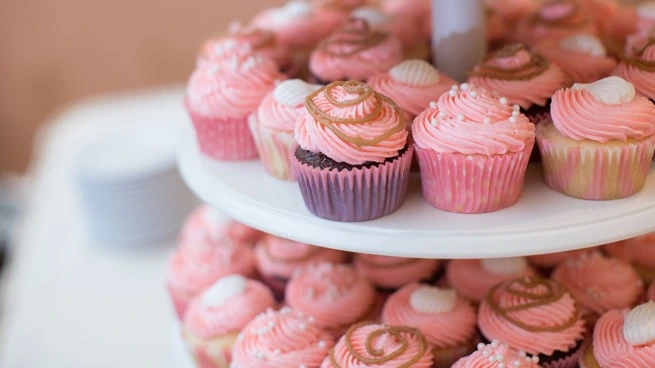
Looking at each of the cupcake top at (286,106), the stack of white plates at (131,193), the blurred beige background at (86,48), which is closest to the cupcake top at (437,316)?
the cupcake top at (286,106)

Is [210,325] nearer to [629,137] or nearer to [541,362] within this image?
[541,362]

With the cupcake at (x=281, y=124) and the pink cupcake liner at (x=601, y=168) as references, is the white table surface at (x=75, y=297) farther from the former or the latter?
the pink cupcake liner at (x=601, y=168)

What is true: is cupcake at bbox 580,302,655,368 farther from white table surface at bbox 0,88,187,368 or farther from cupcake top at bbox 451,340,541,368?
white table surface at bbox 0,88,187,368

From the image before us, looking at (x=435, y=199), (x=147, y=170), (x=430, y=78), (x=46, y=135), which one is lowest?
(x=46, y=135)

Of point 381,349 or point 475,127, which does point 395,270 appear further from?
point 475,127

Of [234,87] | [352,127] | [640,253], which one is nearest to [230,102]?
[234,87]

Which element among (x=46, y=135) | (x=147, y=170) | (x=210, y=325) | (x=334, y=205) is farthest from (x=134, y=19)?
(x=334, y=205)
